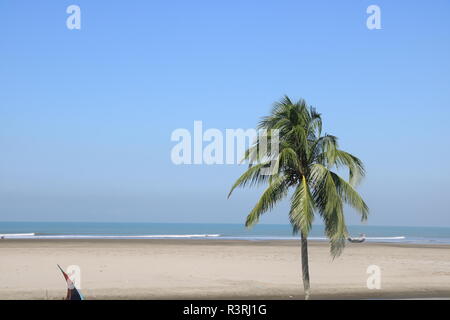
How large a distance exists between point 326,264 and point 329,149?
22.6 m

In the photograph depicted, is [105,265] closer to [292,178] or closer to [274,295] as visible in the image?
[274,295]

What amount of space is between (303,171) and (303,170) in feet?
0.10

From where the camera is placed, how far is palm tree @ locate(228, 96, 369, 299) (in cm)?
1755

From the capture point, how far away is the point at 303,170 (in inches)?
703

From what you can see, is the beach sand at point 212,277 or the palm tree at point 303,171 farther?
the beach sand at point 212,277

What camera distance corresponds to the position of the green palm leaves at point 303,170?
1755 centimetres

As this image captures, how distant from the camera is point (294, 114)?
58.9 feet
